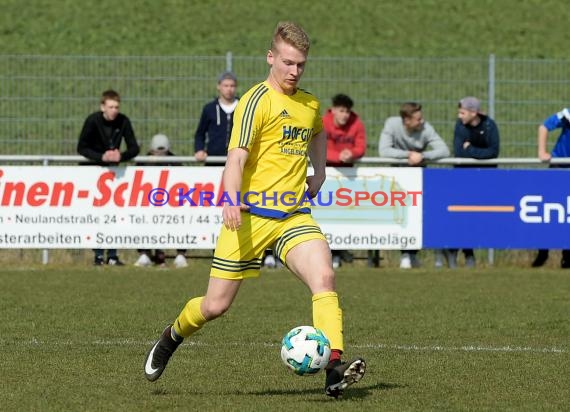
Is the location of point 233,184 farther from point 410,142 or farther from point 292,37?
point 410,142

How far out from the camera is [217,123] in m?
17.5

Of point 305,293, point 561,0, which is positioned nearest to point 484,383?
point 305,293

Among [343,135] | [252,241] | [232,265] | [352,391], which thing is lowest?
[352,391]

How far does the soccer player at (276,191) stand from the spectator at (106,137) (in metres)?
9.05

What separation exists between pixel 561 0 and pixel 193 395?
110 ft

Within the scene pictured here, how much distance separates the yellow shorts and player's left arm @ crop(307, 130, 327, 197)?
39cm

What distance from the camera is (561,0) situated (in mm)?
40062

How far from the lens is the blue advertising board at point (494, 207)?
56.5 ft

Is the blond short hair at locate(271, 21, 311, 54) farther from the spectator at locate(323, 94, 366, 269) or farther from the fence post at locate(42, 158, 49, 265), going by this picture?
the fence post at locate(42, 158, 49, 265)

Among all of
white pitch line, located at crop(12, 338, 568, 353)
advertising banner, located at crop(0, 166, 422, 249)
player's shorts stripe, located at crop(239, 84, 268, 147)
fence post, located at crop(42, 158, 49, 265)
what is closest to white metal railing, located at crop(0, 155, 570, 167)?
fence post, located at crop(42, 158, 49, 265)

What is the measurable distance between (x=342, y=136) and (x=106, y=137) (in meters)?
2.89

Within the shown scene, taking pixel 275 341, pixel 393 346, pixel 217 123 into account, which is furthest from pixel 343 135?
pixel 393 346

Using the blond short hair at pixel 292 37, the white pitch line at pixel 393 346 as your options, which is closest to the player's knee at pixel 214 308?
the blond short hair at pixel 292 37

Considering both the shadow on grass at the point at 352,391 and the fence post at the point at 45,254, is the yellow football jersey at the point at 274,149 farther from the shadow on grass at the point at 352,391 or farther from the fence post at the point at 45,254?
the fence post at the point at 45,254
